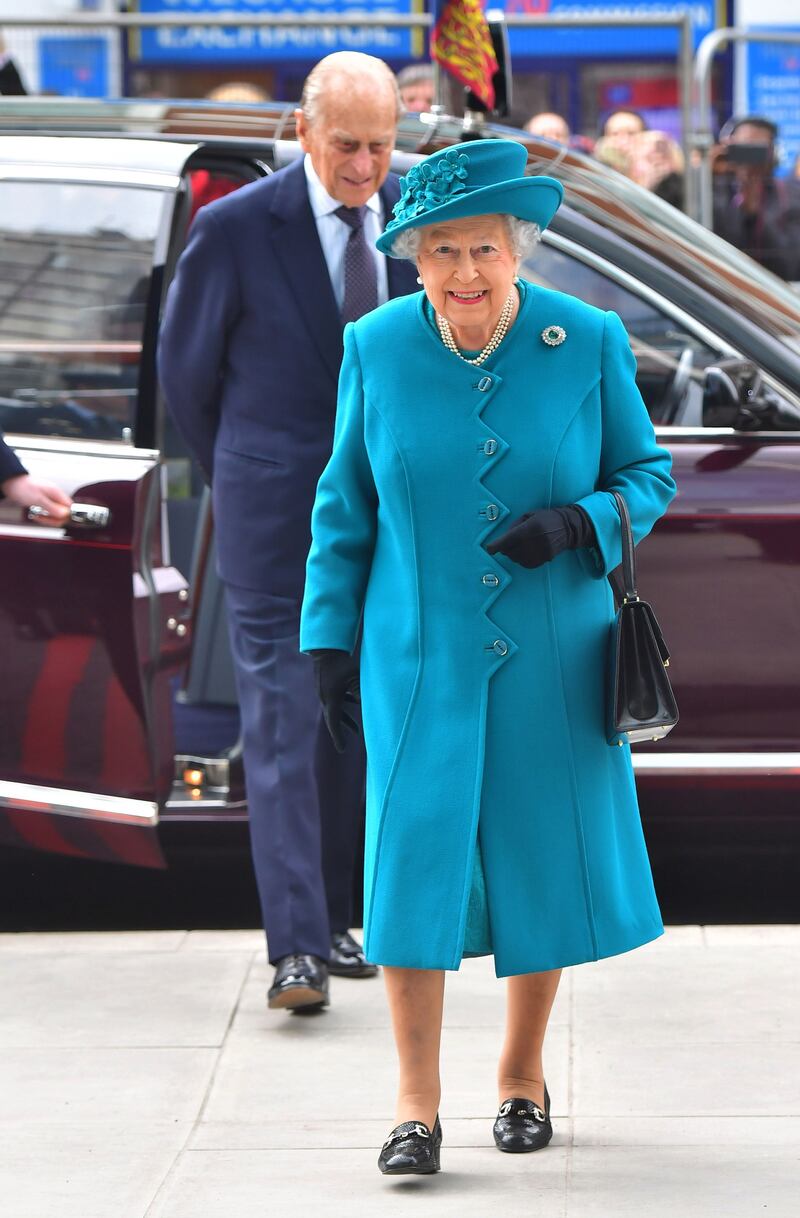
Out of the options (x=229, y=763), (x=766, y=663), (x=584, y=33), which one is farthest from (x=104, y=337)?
(x=584, y=33)

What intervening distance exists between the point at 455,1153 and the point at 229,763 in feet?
5.69

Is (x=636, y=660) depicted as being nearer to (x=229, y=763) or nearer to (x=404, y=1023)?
(x=404, y=1023)

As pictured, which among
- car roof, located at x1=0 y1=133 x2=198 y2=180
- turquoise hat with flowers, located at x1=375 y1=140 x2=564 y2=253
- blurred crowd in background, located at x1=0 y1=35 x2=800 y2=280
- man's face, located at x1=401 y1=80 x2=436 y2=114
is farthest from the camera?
blurred crowd in background, located at x1=0 y1=35 x2=800 y2=280

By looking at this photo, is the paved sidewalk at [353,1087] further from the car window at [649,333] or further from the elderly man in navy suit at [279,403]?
the car window at [649,333]

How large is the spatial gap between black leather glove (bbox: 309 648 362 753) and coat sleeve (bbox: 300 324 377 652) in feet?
0.12

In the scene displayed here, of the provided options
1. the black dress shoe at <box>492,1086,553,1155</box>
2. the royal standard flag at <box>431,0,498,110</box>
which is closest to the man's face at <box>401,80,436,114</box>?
the royal standard flag at <box>431,0,498,110</box>

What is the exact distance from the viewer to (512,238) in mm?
3580

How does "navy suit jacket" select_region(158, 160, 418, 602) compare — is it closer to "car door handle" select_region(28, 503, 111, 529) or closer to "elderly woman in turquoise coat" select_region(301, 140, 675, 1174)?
"car door handle" select_region(28, 503, 111, 529)

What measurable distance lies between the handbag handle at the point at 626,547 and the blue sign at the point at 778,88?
6884 millimetres

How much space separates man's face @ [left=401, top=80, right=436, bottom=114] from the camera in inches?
335

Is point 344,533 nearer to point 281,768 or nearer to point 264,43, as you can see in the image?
point 281,768

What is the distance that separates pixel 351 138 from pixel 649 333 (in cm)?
106

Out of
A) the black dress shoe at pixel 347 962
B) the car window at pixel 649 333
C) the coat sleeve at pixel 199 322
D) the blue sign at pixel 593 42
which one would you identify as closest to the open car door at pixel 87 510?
the coat sleeve at pixel 199 322

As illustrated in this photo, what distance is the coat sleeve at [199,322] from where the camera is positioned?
466 centimetres
